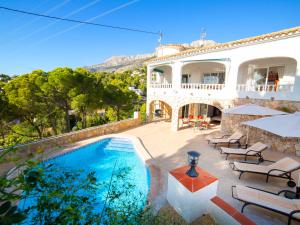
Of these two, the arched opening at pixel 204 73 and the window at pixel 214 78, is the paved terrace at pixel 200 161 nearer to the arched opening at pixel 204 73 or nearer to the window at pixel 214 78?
the window at pixel 214 78

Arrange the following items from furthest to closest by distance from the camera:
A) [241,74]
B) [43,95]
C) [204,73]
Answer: [204,73] → [43,95] → [241,74]

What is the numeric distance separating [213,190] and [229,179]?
219cm

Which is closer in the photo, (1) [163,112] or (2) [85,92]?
(2) [85,92]

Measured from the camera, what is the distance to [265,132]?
36.8ft

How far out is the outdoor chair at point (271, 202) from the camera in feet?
14.4

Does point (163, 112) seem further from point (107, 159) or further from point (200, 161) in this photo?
point (200, 161)

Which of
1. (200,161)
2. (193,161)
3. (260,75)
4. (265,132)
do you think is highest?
(260,75)

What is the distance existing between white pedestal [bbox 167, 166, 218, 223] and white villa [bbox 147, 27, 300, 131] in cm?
880

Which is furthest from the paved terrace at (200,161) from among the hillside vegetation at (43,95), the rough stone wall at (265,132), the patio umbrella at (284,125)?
the hillside vegetation at (43,95)

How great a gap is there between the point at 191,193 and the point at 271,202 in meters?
2.41

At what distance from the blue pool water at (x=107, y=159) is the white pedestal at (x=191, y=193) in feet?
9.49

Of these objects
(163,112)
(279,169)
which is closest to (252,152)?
(279,169)

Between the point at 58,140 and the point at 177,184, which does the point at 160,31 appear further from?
the point at 177,184

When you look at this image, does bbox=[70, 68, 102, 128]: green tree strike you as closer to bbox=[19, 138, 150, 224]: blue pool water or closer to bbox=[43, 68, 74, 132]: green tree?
bbox=[43, 68, 74, 132]: green tree
